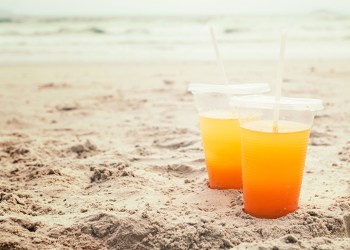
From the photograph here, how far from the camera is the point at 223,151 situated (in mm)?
2307

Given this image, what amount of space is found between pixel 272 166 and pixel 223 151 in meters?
0.45

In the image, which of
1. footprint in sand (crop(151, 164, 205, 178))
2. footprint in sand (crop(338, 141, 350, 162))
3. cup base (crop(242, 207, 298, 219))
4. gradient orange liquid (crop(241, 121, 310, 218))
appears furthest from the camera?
footprint in sand (crop(338, 141, 350, 162))

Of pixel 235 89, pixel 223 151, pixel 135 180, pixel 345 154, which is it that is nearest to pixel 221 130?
pixel 223 151

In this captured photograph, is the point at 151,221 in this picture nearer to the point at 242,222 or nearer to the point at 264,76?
the point at 242,222

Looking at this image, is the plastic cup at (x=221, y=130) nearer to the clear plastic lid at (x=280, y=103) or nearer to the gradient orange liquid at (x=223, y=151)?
the gradient orange liquid at (x=223, y=151)

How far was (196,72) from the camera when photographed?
7660 millimetres

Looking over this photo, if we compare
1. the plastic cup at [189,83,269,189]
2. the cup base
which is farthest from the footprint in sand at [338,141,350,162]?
the cup base

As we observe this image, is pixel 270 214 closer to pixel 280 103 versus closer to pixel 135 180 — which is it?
pixel 280 103

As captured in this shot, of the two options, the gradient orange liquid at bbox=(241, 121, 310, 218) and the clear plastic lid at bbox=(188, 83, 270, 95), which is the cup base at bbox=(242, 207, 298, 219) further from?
the clear plastic lid at bbox=(188, 83, 270, 95)

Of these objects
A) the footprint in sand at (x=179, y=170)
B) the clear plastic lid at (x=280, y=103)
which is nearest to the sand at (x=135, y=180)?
the footprint in sand at (x=179, y=170)

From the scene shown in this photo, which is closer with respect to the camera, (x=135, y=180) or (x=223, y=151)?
(x=223, y=151)

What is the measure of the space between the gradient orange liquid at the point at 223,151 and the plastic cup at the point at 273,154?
0.69 feet

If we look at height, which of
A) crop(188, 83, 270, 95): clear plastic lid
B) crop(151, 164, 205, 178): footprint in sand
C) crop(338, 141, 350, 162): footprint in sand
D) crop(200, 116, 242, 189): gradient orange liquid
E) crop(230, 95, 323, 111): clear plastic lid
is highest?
crop(230, 95, 323, 111): clear plastic lid

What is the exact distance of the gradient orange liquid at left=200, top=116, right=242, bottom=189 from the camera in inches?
88.7
